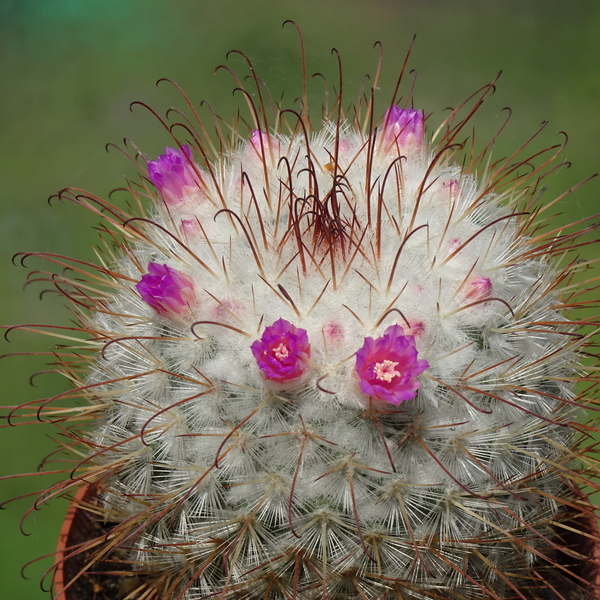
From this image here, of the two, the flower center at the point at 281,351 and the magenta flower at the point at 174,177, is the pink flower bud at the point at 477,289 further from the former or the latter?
the magenta flower at the point at 174,177

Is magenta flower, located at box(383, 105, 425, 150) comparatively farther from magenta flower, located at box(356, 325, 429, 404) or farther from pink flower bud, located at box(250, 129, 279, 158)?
magenta flower, located at box(356, 325, 429, 404)

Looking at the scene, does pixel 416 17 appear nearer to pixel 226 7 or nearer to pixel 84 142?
pixel 226 7

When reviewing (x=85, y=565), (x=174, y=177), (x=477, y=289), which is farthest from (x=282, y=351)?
(x=85, y=565)

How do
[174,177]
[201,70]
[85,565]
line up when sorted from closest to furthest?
[174,177] → [85,565] → [201,70]

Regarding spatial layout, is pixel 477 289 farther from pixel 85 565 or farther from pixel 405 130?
pixel 85 565

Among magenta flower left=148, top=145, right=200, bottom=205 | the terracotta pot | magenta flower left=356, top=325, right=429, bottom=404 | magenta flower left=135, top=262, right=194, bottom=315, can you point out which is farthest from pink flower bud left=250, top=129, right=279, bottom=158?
the terracotta pot

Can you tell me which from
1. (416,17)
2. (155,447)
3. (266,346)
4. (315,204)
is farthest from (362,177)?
(416,17)
